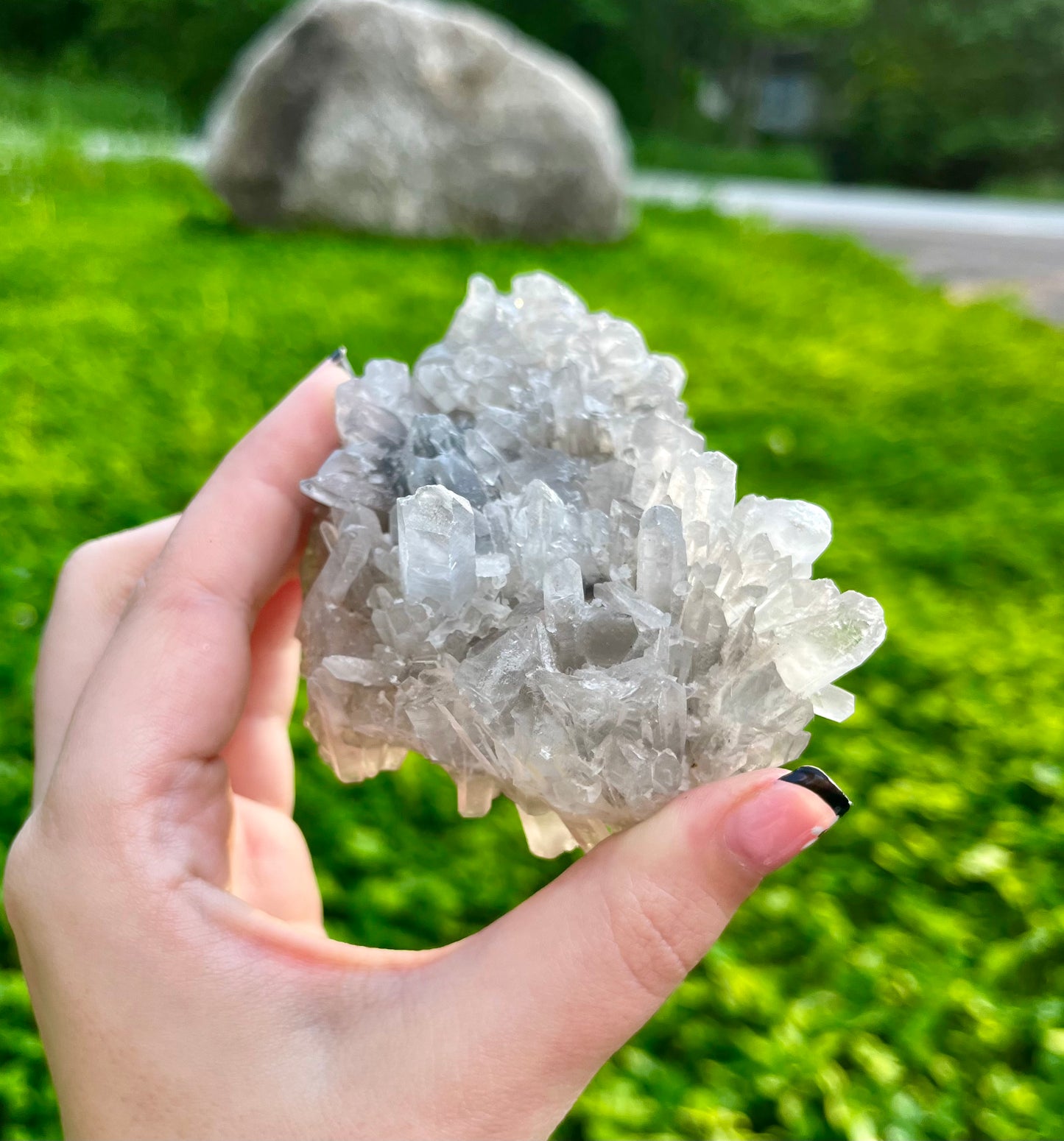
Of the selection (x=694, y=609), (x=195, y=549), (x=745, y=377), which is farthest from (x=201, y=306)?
(x=694, y=609)

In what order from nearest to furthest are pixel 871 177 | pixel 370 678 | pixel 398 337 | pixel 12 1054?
pixel 370 678 → pixel 12 1054 → pixel 398 337 → pixel 871 177

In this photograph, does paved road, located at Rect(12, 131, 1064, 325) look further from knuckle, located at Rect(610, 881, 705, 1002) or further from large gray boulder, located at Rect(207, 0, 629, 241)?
knuckle, located at Rect(610, 881, 705, 1002)

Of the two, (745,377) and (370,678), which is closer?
(370,678)

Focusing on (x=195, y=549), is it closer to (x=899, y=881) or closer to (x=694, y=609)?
(x=694, y=609)

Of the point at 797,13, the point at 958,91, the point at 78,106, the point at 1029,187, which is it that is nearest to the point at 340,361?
the point at 78,106

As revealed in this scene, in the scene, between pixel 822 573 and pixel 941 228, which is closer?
pixel 822 573

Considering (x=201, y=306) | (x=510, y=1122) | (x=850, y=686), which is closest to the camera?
(x=510, y=1122)

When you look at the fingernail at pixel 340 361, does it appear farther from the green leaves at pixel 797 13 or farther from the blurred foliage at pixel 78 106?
the green leaves at pixel 797 13

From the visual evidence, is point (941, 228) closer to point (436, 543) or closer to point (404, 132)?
point (404, 132)
